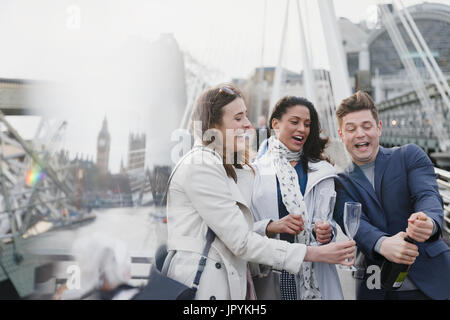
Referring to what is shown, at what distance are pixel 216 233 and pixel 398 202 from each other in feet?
2.87

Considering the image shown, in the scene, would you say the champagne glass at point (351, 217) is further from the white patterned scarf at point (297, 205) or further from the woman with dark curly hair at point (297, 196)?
the white patterned scarf at point (297, 205)

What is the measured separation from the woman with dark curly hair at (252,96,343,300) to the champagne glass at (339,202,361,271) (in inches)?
3.0

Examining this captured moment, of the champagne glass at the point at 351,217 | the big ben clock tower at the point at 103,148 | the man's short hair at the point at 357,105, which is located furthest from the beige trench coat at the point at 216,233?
the big ben clock tower at the point at 103,148

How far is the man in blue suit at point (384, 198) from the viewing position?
1484 millimetres

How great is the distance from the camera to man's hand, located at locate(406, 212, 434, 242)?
131 cm

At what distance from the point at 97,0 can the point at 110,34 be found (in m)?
0.21

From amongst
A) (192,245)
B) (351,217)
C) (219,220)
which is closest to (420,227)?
(351,217)

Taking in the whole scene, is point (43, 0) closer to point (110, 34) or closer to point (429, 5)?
point (110, 34)

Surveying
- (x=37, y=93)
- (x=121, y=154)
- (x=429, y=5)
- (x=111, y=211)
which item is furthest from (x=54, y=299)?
(x=429, y=5)

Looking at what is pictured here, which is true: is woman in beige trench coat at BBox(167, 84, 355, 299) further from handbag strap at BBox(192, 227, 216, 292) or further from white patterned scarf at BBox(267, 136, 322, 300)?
white patterned scarf at BBox(267, 136, 322, 300)

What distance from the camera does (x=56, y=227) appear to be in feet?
6.61

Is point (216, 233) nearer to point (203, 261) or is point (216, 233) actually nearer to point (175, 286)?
point (203, 261)

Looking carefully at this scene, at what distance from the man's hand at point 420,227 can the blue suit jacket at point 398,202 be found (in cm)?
15

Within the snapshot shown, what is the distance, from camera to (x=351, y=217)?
1379 mm
